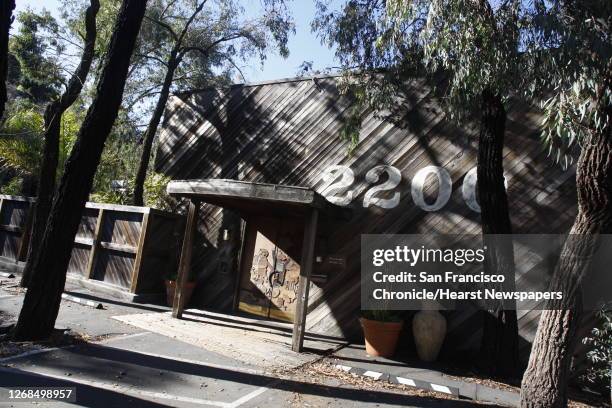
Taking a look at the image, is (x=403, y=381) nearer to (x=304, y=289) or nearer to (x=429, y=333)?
(x=429, y=333)

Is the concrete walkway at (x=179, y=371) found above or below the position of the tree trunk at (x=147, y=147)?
below

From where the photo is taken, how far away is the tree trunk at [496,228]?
6.75 metres

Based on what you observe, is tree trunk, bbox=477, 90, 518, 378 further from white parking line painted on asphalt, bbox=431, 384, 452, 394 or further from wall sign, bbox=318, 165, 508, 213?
wall sign, bbox=318, 165, 508, 213

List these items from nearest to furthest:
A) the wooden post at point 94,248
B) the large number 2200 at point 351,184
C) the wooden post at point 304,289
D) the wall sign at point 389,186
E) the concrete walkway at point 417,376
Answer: the concrete walkway at point 417,376 → the wooden post at point 304,289 → the wall sign at point 389,186 → the large number 2200 at point 351,184 → the wooden post at point 94,248

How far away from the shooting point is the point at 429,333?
7398mm

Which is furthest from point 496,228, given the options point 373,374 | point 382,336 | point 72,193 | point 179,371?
point 72,193

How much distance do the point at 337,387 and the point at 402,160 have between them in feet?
16.1

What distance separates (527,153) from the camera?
26.3ft

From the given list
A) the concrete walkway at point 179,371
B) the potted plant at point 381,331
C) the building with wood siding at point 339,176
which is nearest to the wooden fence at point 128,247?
the building with wood siding at point 339,176

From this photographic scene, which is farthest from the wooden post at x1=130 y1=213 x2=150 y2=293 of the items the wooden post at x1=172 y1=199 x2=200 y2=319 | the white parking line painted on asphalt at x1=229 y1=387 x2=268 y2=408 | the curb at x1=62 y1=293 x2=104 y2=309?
the white parking line painted on asphalt at x1=229 y1=387 x2=268 y2=408

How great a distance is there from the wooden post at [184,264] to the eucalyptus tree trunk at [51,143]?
3204mm

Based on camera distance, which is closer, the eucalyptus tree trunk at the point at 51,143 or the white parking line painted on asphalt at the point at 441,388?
the white parking line painted on asphalt at the point at 441,388

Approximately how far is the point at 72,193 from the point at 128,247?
4600mm

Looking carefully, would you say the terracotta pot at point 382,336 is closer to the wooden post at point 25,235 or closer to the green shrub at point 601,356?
the green shrub at point 601,356
